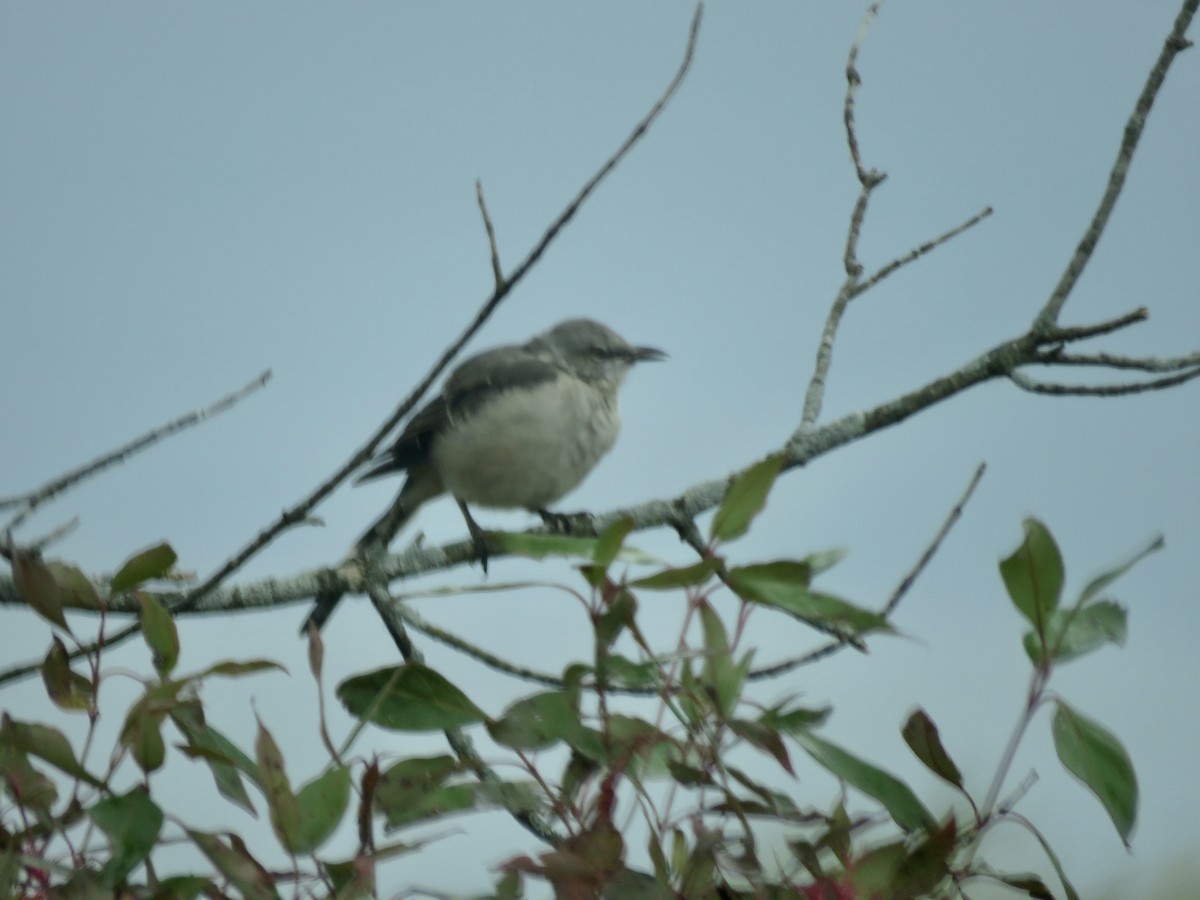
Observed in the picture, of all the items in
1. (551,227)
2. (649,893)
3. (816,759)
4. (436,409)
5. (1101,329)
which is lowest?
(649,893)

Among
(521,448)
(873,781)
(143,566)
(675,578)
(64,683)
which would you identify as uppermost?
(521,448)

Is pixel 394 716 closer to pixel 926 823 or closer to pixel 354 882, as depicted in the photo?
pixel 354 882

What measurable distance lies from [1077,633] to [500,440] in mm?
3901

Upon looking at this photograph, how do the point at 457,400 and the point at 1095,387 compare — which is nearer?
the point at 1095,387

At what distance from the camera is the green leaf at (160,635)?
147 centimetres

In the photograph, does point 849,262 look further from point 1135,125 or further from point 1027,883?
point 1027,883

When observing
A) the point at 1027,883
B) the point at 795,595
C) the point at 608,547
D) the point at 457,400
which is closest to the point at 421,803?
the point at 608,547

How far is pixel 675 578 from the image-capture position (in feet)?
4.39

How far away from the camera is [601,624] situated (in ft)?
4.34

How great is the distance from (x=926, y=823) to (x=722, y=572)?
0.35m

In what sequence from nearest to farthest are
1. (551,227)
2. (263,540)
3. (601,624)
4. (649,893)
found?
1. (649,893)
2. (601,624)
3. (551,227)
4. (263,540)

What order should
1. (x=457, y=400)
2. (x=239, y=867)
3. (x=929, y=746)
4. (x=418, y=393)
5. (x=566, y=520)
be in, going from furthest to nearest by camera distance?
(x=457, y=400), (x=566, y=520), (x=418, y=393), (x=929, y=746), (x=239, y=867)

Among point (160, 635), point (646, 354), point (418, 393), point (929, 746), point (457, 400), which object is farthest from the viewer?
point (646, 354)

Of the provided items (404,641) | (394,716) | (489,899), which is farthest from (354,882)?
(404,641)
